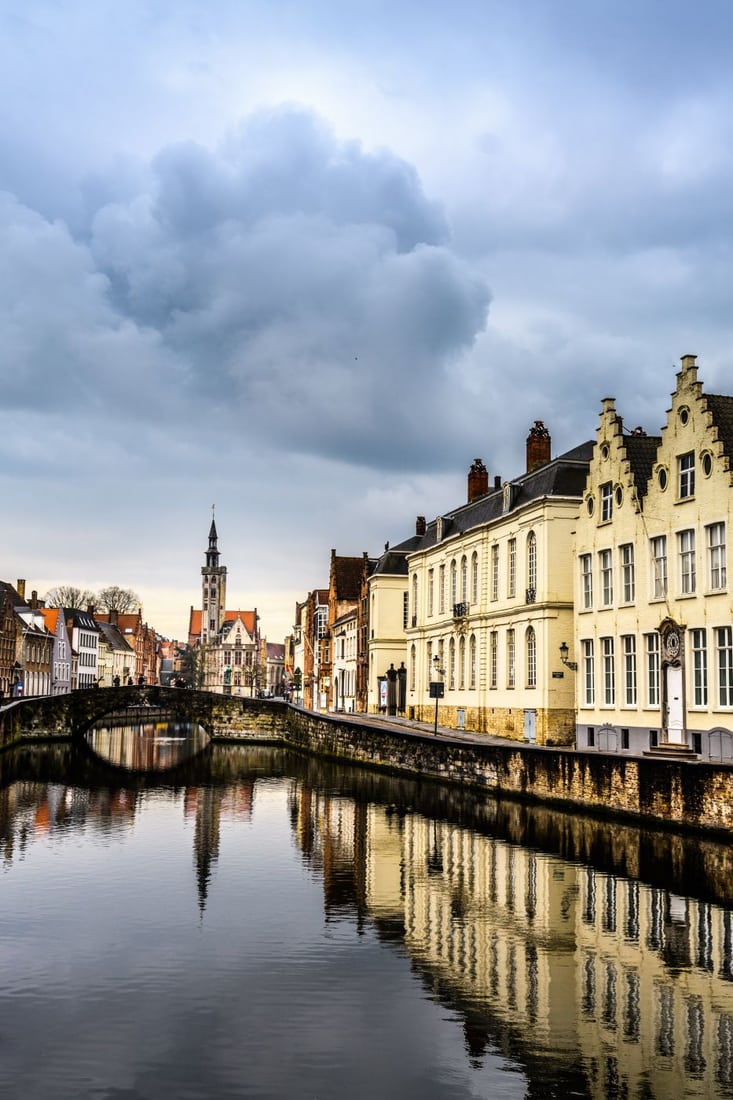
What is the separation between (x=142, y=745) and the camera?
65.5 m

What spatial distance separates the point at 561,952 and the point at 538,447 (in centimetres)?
3180

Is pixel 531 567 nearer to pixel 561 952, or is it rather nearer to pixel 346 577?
pixel 561 952

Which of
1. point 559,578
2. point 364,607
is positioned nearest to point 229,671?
point 364,607

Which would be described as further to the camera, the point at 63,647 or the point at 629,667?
the point at 63,647

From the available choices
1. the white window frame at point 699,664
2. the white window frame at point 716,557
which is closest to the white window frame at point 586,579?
the white window frame at point 699,664

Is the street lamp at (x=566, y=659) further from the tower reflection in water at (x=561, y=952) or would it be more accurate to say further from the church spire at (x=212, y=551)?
the church spire at (x=212, y=551)

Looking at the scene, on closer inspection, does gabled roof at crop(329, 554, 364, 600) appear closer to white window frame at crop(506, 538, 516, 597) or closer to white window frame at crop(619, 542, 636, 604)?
white window frame at crop(506, 538, 516, 597)

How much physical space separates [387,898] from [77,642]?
94.2 metres

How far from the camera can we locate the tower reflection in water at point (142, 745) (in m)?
50.8

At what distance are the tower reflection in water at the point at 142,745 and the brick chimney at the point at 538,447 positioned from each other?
20897 millimetres

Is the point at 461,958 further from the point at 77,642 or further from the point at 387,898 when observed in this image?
the point at 77,642

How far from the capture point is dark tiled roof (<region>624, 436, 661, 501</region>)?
3138cm

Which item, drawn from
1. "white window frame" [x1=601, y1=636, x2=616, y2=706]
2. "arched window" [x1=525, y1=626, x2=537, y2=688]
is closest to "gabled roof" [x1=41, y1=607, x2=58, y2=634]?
"arched window" [x1=525, y1=626, x2=537, y2=688]

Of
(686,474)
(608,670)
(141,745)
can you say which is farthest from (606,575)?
(141,745)
